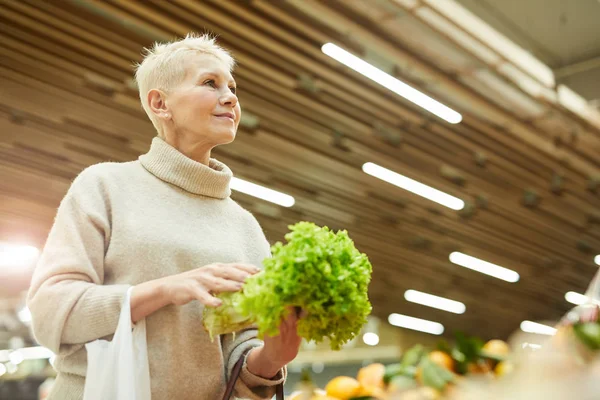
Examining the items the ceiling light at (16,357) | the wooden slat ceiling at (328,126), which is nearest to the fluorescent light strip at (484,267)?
the wooden slat ceiling at (328,126)

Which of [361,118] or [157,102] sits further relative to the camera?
[361,118]

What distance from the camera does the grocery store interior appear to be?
4680 mm

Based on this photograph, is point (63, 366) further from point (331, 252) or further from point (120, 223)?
point (331, 252)

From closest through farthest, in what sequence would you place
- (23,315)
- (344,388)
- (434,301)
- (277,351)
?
(277,351)
(344,388)
(23,315)
(434,301)

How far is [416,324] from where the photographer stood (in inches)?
573

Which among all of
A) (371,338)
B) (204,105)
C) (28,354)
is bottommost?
(204,105)

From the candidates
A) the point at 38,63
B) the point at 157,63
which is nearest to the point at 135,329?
the point at 157,63

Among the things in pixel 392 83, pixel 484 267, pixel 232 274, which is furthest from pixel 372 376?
pixel 484 267

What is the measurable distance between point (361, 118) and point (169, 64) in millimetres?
4529

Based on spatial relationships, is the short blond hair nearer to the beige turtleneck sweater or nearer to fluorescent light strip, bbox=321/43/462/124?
the beige turtleneck sweater

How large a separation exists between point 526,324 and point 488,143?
801 cm

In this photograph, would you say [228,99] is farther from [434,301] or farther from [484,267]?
[434,301]

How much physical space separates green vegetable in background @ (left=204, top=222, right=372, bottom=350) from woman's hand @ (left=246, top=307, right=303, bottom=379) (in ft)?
0.15

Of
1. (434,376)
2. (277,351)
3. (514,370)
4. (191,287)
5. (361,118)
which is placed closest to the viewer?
(514,370)
